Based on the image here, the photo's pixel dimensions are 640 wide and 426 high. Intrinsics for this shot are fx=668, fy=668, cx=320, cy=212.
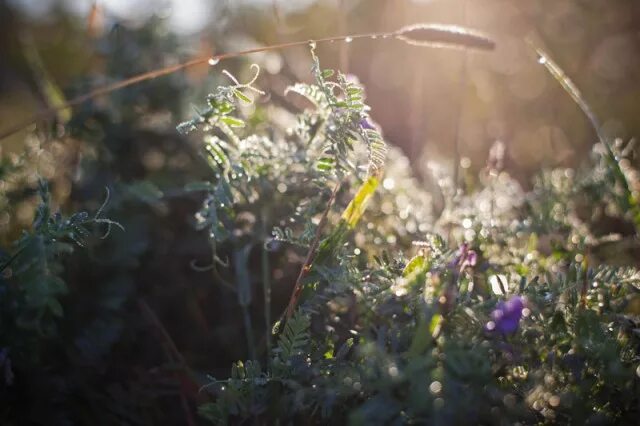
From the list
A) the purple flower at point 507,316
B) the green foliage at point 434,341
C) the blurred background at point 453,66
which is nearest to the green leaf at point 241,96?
the green foliage at point 434,341

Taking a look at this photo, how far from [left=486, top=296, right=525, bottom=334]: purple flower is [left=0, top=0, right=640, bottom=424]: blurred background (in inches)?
20.5

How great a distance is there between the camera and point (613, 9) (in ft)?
9.83

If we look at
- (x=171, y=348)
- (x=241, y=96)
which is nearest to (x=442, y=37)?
(x=241, y=96)

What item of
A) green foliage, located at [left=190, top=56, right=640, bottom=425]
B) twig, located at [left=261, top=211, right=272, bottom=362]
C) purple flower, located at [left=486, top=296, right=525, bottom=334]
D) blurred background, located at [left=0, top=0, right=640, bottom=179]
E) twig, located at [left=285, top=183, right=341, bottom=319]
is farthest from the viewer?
blurred background, located at [left=0, top=0, right=640, bottom=179]

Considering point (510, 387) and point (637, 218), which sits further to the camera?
point (637, 218)

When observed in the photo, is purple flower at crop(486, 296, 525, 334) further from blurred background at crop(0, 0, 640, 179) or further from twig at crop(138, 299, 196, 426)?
blurred background at crop(0, 0, 640, 179)

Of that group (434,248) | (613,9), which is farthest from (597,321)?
(613,9)

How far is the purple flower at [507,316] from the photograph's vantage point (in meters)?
1.00

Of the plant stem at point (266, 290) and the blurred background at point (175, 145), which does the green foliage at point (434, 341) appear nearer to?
the plant stem at point (266, 290)

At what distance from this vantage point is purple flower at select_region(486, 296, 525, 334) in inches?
39.4

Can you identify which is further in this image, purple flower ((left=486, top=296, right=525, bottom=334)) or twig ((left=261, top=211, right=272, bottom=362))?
twig ((left=261, top=211, right=272, bottom=362))

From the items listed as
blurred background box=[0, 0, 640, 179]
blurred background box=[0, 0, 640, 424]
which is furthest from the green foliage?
blurred background box=[0, 0, 640, 179]

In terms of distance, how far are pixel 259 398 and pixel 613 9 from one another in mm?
2683

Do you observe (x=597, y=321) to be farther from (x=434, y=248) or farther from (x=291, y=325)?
(x=291, y=325)
